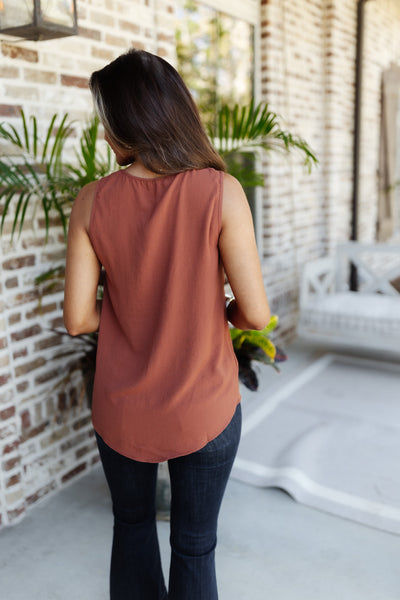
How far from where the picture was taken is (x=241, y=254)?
1105mm

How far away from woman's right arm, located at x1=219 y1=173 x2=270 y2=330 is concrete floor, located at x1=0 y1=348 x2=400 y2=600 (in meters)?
1.20

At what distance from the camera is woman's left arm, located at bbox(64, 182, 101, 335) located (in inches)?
45.8

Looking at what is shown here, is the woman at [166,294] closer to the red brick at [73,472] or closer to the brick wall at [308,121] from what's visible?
the red brick at [73,472]

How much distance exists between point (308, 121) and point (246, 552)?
3.53 m

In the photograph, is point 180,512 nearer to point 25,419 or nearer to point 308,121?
point 25,419

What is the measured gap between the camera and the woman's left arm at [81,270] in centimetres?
116

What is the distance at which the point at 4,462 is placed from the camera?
2197mm

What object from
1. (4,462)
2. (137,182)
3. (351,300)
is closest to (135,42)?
(137,182)

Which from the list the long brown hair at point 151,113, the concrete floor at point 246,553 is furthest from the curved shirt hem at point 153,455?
the concrete floor at point 246,553

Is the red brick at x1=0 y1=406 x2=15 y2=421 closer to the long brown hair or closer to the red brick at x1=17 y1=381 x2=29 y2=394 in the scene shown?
the red brick at x1=17 y1=381 x2=29 y2=394

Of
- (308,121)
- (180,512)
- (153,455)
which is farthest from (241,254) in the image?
(308,121)

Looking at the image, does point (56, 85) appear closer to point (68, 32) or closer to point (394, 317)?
point (68, 32)


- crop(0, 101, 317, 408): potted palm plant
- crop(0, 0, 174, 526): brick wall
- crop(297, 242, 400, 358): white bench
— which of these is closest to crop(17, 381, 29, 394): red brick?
crop(0, 0, 174, 526): brick wall

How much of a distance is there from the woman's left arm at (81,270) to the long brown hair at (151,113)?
0.51ft
